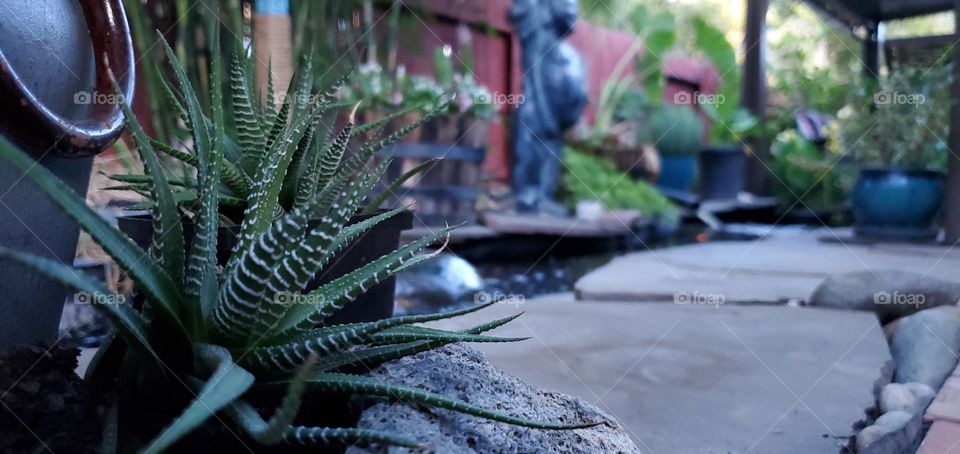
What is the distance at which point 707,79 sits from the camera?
14016 mm

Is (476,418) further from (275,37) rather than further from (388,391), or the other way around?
(275,37)

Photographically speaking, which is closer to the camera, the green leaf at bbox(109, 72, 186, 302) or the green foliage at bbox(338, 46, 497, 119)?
the green leaf at bbox(109, 72, 186, 302)

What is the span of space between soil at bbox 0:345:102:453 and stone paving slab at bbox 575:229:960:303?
2336mm

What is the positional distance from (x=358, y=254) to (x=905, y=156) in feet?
16.6

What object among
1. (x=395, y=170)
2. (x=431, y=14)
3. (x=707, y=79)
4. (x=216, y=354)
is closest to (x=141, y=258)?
(x=216, y=354)

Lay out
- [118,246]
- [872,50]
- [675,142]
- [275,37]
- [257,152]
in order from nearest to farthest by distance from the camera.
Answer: [118,246] → [257,152] → [275,37] → [872,50] → [675,142]

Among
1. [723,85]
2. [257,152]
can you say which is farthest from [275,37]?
[723,85]

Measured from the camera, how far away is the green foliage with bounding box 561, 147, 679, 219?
6.87 metres

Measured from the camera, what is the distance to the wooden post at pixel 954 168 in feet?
15.6

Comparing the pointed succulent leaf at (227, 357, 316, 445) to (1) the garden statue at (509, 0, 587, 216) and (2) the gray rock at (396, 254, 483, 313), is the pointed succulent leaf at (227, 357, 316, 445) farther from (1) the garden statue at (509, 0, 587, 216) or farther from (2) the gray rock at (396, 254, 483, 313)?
(1) the garden statue at (509, 0, 587, 216)

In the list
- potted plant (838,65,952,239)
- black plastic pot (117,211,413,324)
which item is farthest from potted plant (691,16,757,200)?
black plastic pot (117,211,413,324)

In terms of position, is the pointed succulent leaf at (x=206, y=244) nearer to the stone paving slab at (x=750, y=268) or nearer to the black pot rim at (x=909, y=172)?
the stone paving slab at (x=750, y=268)

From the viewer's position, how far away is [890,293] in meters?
2.74

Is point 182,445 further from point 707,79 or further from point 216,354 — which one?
point 707,79
